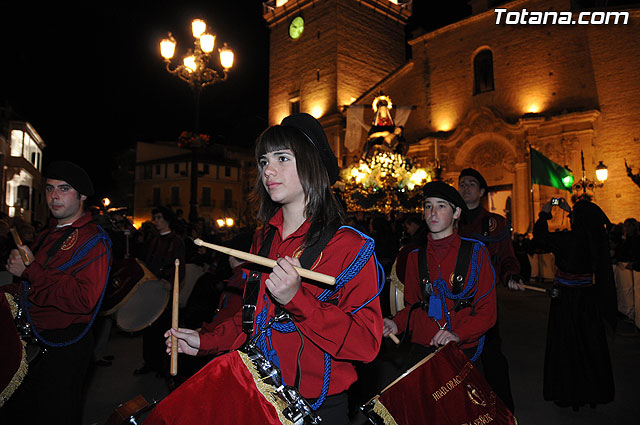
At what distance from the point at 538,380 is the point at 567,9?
2388 cm

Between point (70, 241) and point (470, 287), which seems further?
point (70, 241)

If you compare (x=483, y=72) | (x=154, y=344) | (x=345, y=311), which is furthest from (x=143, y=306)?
(x=483, y=72)

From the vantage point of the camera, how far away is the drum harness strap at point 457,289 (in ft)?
10.9

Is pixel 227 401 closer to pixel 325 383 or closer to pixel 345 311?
pixel 325 383

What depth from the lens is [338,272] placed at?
1889mm

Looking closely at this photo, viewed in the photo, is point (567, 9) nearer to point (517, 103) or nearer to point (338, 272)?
point (517, 103)

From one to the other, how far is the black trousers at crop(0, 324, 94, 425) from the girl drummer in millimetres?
1811

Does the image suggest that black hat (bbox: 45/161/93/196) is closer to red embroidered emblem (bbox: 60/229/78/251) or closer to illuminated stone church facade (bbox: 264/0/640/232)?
red embroidered emblem (bbox: 60/229/78/251)

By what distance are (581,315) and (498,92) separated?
22.0 m

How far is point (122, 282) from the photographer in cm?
537

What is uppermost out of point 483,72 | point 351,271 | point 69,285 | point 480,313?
point 483,72

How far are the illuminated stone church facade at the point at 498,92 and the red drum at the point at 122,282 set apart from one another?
1923 cm

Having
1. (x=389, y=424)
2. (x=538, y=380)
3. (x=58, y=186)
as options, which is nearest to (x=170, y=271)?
(x=58, y=186)

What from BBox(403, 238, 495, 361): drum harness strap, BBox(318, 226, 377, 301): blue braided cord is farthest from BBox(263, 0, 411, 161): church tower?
BBox(318, 226, 377, 301): blue braided cord
